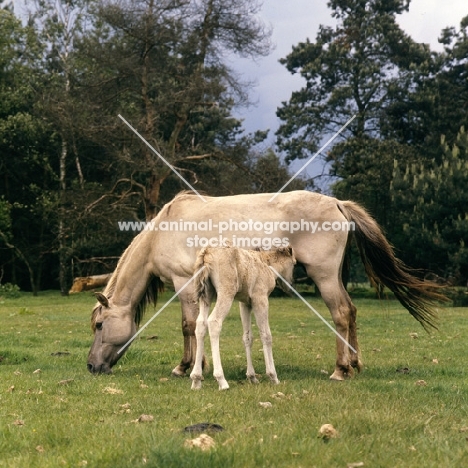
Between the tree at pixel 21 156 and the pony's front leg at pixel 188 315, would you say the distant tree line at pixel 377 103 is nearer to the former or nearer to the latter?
the tree at pixel 21 156

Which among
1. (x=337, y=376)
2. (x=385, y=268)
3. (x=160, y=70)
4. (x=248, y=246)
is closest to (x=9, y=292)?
(x=160, y=70)

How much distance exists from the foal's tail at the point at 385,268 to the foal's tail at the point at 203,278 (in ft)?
9.15

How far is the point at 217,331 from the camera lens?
693 centimetres

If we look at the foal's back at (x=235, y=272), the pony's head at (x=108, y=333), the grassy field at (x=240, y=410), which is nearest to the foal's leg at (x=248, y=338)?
the grassy field at (x=240, y=410)

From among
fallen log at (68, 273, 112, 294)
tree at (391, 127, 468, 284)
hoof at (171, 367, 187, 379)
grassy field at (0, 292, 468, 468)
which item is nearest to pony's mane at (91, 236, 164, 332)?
grassy field at (0, 292, 468, 468)

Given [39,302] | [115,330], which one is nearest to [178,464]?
[115,330]

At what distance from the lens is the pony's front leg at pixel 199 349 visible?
6.98 metres

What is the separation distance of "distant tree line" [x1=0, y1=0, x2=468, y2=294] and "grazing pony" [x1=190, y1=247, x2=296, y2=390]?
19189 millimetres

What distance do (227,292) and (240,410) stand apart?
178cm

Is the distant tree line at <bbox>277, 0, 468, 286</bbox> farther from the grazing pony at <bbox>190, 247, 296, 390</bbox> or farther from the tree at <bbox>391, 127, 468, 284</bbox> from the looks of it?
the grazing pony at <bbox>190, 247, 296, 390</bbox>

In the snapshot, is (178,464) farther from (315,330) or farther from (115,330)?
(315,330)

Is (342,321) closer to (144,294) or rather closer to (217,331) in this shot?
(217,331)

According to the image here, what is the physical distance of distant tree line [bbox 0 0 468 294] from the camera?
90.8 feet

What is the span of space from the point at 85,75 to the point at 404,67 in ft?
56.9
